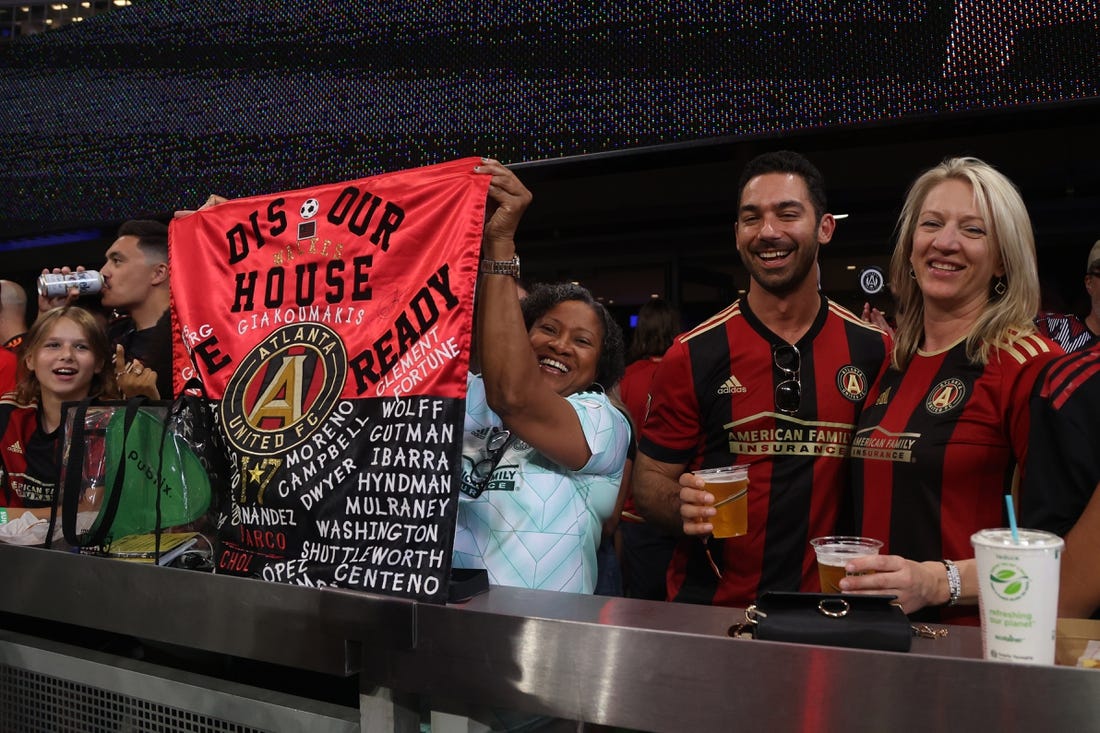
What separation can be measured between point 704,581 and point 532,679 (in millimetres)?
961

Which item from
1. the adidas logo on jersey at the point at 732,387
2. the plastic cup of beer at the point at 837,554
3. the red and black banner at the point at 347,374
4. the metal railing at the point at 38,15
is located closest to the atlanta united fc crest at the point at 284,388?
the red and black banner at the point at 347,374

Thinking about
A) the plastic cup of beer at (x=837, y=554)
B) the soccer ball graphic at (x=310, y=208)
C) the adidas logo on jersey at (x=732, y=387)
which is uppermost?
the soccer ball graphic at (x=310, y=208)

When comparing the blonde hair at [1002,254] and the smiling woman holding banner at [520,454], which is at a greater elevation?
the blonde hair at [1002,254]

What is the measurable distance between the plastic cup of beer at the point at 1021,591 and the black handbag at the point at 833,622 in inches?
4.0

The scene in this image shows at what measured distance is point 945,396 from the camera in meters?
1.62

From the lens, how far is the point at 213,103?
15.8ft

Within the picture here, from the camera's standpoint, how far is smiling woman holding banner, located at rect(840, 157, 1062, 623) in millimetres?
1553

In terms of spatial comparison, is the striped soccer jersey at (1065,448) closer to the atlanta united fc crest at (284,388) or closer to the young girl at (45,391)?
the atlanta united fc crest at (284,388)

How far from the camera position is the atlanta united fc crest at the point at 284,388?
1.50m

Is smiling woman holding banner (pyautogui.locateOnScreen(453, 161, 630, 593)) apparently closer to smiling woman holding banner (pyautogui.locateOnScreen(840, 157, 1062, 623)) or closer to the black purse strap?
smiling woman holding banner (pyautogui.locateOnScreen(840, 157, 1062, 623))

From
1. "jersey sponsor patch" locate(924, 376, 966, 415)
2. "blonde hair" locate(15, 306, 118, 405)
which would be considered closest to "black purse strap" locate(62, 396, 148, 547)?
"blonde hair" locate(15, 306, 118, 405)

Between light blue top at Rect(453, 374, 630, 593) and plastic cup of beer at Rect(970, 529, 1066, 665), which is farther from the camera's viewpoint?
light blue top at Rect(453, 374, 630, 593)

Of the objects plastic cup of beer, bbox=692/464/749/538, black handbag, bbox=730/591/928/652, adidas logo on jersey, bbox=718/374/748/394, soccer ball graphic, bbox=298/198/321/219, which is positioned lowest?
black handbag, bbox=730/591/928/652

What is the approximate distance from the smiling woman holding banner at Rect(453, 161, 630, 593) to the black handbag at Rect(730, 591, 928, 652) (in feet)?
1.97
